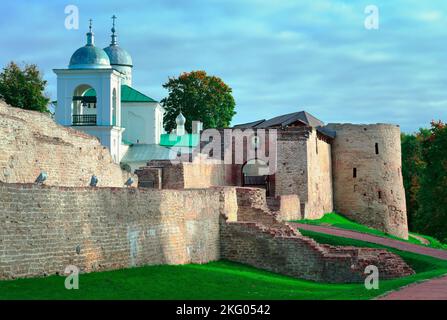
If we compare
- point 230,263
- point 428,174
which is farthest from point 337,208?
point 230,263

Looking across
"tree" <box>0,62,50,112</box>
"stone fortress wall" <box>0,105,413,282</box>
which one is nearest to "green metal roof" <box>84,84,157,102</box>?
"tree" <box>0,62,50,112</box>

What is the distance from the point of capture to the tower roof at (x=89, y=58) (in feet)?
168

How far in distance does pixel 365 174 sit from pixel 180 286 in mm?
33091

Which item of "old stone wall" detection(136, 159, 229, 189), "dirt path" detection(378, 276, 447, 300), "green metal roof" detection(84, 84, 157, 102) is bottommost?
"dirt path" detection(378, 276, 447, 300)

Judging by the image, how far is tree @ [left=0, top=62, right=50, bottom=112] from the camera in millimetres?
47250

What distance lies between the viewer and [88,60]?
5144cm

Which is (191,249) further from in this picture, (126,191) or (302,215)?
(302,215)

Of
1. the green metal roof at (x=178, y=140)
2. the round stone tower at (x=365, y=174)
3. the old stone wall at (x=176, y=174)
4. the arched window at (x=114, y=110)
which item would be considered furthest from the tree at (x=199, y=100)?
the old stone wall at (x=176, y=174)

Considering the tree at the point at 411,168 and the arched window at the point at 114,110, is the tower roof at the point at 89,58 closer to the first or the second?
the arched window at the point at 114,110

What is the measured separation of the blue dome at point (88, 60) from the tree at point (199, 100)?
57.9 ft

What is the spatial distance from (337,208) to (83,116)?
53.5ft

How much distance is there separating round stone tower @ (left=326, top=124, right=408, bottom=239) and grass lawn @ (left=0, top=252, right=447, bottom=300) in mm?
26357

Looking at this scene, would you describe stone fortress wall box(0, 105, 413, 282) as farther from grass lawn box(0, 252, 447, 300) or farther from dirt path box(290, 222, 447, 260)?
dirt path box(290, 222, 447, 260)

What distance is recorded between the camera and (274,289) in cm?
1973
